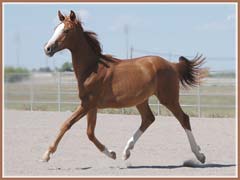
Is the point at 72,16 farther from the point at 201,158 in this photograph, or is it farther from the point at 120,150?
the point at 201,158

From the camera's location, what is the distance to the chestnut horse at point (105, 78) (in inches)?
305

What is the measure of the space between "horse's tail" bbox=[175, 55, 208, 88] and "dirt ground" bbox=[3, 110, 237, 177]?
1.16 meters

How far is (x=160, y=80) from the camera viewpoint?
812 cm

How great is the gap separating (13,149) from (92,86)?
7.12 ft

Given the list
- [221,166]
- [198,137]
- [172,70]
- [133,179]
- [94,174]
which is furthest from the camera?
[198,137]

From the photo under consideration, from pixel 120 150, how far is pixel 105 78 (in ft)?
5.93

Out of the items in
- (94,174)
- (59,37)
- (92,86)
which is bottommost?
(94,174)

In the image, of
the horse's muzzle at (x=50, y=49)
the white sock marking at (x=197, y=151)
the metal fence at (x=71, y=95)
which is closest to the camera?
the horse's muzzle at (x=50, y=49)

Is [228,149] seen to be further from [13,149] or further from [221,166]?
[13,149]

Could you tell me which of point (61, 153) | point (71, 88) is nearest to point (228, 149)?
point (61, 153)

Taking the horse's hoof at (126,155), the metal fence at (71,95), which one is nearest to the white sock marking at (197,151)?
the horse's hoof at (126,155)

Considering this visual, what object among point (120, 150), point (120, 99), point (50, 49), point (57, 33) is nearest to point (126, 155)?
point (120, 99)

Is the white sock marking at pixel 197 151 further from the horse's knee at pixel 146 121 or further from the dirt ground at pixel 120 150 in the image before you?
the horse's knee at pixel 146 121

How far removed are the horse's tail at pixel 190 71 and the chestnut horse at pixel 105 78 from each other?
30cm
